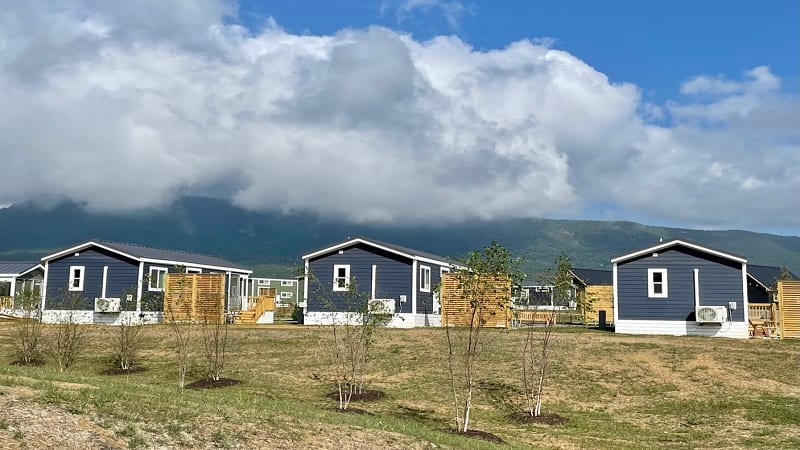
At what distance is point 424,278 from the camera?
3709 centimetres

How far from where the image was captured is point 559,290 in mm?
20219

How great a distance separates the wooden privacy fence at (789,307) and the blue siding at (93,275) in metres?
32.6

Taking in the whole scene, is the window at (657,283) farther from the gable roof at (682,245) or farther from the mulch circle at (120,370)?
the mulch circle at (120,370)

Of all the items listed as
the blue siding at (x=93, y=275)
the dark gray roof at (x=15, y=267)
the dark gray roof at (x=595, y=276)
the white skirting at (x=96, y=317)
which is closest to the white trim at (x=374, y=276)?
the white skirting at (x=96, y=317)

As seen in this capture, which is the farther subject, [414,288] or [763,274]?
[763,274]

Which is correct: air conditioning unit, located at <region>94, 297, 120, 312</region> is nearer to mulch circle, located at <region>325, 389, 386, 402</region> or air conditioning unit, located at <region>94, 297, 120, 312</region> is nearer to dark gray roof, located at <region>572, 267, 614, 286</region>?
mulch circle, located at <region>325, 389, 386, 402</region>

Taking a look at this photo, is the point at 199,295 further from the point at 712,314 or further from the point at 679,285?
the point at 712,314

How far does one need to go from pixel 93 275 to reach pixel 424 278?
18.2 meters

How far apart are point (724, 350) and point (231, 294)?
31439 millimetres

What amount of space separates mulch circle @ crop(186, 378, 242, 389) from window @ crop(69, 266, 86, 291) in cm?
2075

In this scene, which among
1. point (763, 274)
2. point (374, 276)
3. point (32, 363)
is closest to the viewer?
point (32, 363)

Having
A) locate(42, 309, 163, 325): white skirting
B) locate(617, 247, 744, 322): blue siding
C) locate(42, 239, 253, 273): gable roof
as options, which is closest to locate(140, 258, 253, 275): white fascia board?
locate(42, 239, 253, 273): gable roof

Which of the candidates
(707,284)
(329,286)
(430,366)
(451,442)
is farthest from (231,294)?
(451,442)

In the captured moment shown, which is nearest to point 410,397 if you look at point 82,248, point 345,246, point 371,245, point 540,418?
point 540,418
